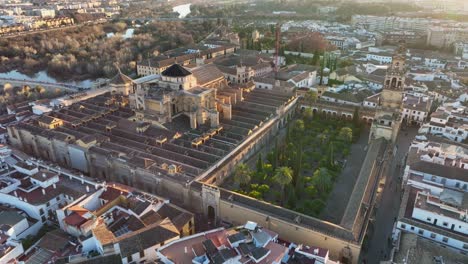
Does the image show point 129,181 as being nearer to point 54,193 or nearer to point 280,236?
point 54,193

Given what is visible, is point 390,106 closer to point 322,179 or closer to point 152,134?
point 322,179

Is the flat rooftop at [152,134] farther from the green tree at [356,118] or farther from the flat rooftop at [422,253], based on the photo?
the flat rooftop at [422,253]

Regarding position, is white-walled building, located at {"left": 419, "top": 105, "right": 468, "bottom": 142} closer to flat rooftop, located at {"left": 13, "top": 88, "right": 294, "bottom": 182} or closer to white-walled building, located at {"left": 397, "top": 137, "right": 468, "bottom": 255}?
white-walled building, located at {"left": 397, "top": 137, "right": 468, "bottom": 255}

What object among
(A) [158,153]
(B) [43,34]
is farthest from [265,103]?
(B) [43,34]

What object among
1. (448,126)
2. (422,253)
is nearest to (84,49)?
(448,126)

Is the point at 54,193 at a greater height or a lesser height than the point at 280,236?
greater
